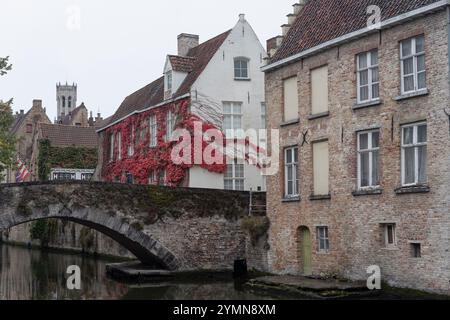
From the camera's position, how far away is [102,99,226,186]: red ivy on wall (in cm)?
3031

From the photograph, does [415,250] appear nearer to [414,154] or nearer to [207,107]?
[414,154]

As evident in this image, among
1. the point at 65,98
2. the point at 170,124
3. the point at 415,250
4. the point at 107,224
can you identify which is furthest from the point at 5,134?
the point at 65,98

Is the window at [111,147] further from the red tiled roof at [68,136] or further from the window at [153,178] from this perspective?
the red tiled roof at [68,136]

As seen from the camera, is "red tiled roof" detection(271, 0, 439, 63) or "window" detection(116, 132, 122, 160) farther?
"window" detection(116, 132, 122, 160)

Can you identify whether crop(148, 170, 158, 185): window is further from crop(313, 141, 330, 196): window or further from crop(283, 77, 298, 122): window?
crop(313, 141, 330, 196): window

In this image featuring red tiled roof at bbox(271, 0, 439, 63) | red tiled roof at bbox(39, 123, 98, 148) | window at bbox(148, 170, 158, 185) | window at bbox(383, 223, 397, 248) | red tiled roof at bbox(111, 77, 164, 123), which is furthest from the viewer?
red tiled roof at bbox(39, 123, 98, 148)

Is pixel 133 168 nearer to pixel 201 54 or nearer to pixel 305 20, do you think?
pixel 201 54

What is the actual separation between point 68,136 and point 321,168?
31398 millimetres

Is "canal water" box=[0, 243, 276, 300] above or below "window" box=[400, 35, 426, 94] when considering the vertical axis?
below

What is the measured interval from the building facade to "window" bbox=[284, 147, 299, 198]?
259 inches

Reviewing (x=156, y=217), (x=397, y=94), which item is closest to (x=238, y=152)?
(x=156, y=217)

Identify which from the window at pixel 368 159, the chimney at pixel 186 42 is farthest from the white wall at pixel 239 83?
the window at pixel 368 159

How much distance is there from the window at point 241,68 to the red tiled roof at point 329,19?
6743 mm

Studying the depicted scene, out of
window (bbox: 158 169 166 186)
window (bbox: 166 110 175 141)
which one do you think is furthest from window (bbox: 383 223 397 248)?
window (bbox: 158 169 166 186)
